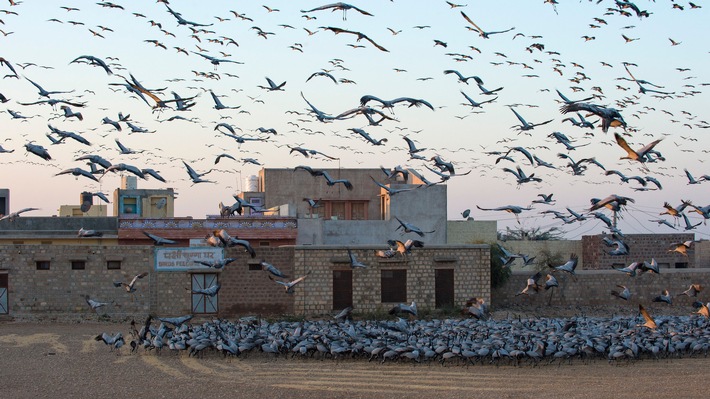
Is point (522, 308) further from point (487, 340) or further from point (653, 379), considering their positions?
point (653, 379)

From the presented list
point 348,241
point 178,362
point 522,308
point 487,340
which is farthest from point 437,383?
point 348,241

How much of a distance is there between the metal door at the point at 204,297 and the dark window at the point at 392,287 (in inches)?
243

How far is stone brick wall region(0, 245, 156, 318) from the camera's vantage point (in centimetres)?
3812

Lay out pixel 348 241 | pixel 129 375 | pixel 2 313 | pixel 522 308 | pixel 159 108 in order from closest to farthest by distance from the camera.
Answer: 1. pixel 159 108
2. pixel 129 375
3. pixel 2 313
4. pixel 522 308
5. pixel 348 241

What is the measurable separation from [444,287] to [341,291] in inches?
154

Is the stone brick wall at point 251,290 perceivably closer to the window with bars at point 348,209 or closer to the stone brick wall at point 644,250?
the window with bars at point 348,209

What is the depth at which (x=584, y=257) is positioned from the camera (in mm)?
54500

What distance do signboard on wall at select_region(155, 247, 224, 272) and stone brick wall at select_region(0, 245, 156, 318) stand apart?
0.67 m

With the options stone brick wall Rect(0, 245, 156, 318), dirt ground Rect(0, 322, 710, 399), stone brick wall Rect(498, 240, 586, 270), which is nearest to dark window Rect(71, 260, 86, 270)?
stone brick wall Rect(0, 245, 156, 318)

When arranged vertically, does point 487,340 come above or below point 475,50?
below

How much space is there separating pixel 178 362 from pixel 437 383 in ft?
24.5

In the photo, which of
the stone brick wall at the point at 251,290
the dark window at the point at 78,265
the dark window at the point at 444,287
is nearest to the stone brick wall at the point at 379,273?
the dark window at the point at 444,287

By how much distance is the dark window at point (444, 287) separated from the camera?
39.5m

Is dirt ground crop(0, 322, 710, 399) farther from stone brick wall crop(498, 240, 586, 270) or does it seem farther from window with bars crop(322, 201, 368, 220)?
window with bars crop(322, 201, 368, 220)
